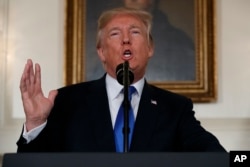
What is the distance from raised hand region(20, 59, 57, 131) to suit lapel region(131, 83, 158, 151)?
446 mm

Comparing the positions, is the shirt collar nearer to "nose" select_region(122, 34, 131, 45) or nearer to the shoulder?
the shoulder

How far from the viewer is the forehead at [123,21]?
2215mm

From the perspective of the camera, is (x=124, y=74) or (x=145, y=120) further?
(x=145, y=120)

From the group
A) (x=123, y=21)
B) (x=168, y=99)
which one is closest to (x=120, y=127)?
(x=168, y=99)

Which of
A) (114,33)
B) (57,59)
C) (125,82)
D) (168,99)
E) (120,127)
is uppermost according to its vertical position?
(114,33)

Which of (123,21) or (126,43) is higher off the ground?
(123,21)

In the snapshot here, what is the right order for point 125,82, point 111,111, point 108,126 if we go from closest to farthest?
point 125,82 → point 108,126 → point 111,111

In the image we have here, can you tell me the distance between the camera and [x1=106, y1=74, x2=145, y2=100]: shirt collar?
216cm

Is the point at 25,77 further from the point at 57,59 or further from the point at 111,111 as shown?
the point at 57,59

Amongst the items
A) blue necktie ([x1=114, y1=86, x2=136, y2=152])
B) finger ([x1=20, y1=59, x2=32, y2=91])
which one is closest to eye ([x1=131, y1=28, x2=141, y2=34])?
blue necktie ([x1=114, y1=86, x2=136, y2=152])

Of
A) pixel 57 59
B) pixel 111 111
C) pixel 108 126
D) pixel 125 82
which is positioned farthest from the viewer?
pixel 57 59

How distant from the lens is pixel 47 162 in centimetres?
109

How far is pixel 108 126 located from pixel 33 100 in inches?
16.3

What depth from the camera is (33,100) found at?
5.60 ft
